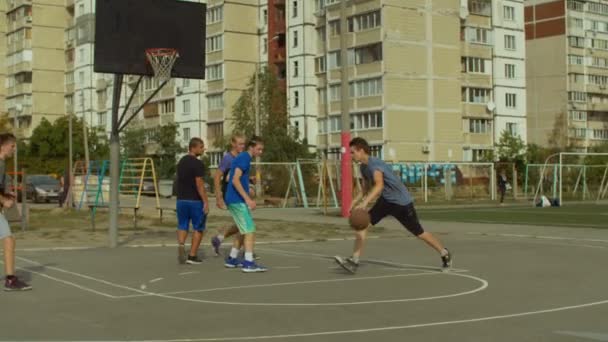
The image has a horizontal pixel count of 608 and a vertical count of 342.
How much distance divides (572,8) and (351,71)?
37.9 meters

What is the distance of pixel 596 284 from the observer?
11.5 meters

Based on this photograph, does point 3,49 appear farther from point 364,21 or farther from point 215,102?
point 364,21

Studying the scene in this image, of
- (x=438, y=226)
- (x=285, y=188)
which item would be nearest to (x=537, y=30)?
(x=285, y=188)

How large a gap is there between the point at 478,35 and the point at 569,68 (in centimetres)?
2485

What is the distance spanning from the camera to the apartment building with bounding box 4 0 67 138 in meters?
100

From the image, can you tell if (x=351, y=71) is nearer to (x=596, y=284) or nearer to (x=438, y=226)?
(x=438, y=226)

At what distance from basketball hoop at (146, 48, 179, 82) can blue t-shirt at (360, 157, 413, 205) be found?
232 inches

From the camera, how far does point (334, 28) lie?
73188mm

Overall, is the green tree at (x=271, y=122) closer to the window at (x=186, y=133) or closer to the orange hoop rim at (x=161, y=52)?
the window at (x=186, y=133)

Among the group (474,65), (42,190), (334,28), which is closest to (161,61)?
(42,190)

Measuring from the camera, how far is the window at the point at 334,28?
7275 centimetres

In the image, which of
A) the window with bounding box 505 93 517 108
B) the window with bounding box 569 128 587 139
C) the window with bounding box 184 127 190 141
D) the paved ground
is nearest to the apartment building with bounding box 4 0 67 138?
the window with bounding box 184 127 190 141

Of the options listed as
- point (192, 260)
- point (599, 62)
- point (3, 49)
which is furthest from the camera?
point (3, 49)

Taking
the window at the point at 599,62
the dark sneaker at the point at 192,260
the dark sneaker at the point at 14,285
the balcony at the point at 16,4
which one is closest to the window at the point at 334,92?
the window at the point at 599,62
